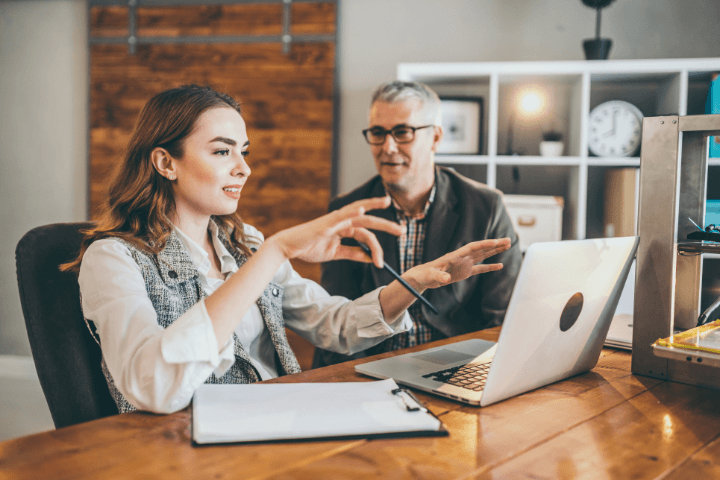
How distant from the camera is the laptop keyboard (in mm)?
946

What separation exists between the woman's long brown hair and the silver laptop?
58 centimetres

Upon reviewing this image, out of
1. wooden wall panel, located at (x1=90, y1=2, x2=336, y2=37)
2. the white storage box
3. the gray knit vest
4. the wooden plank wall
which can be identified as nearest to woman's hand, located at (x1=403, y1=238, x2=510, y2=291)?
the gray knit vest

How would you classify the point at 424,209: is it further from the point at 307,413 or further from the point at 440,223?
the point at 307,413

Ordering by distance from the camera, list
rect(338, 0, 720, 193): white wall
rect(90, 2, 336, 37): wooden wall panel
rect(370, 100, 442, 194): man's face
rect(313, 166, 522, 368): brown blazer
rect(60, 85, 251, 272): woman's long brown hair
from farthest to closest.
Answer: rect(90, 2, 336, 37): wooden wall panel
rect(338, 0, 720, 193): white wall
rect(370, 100, 442, 194): man's face
rect(313, 166, 522, 368): brown blazer
rect(60, 85, 251, 272): woman's long brown hair

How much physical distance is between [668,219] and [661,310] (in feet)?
0.54

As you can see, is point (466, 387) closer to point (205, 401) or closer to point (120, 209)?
point (205, 401)

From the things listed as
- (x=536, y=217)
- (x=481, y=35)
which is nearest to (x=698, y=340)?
(x=536, y=217)

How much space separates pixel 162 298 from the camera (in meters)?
1.13

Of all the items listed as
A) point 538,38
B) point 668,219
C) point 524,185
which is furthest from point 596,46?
point 668,219

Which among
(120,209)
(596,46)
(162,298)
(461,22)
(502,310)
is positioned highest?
(461,22)

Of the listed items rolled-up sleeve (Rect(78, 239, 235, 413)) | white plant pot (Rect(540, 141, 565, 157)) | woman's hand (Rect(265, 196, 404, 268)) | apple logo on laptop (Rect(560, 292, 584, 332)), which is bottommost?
rolled-up sleeve (Rect(78, 239, 235, 413))

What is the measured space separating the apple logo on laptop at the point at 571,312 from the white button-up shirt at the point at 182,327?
0.41 metres

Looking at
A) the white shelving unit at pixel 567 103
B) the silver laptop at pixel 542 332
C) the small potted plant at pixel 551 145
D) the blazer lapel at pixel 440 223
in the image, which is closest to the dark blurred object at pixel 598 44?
the white shelving unit at pixel 567 103

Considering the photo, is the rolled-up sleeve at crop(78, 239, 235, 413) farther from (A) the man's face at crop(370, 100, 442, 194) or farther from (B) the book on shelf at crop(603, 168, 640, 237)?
(B) the book on shelf at crop(603, 168, 640, 237)
